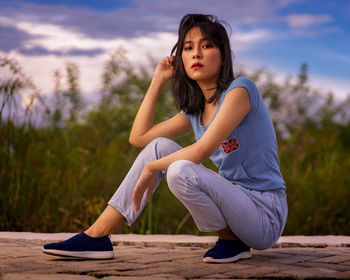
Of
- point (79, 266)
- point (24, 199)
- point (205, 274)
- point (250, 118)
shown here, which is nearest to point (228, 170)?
point (250, 118)

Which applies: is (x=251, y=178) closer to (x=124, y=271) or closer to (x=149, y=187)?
(x=149, y=187)

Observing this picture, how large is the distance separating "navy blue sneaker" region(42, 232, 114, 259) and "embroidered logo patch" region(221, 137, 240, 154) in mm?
821

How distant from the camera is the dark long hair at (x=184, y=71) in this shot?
270cm

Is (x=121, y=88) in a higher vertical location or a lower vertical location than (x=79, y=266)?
higher

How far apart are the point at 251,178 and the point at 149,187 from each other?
21.3 inches

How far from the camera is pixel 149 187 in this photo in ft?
8.54

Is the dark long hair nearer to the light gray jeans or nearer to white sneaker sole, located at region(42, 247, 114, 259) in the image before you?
the light gray jeans

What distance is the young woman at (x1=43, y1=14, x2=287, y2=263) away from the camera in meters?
2.41

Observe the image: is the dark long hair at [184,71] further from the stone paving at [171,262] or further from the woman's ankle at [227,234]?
the stone paving at [171,262]

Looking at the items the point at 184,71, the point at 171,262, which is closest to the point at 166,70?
the point at 184,71

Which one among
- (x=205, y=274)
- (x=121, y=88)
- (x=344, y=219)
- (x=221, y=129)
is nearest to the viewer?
(x=205, y=274)

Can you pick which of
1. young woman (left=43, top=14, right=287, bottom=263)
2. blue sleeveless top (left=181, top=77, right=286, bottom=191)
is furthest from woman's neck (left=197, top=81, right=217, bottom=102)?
blue sleeveless top (left=181, top=77, right=286, bottom=191)

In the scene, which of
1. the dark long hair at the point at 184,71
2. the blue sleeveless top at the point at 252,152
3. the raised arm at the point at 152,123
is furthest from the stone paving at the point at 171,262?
the dark long hair at the point at 184,71

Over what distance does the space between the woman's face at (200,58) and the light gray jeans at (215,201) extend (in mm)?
409
